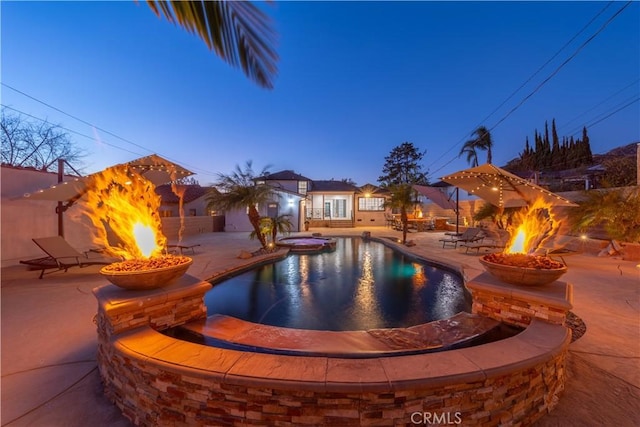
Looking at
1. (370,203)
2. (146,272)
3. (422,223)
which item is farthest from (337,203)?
(146,272)

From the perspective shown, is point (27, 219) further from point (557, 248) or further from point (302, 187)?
point (302, 187)

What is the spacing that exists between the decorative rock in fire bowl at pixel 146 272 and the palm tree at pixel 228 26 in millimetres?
3397

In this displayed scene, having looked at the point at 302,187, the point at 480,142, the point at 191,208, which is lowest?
the point at 191,208

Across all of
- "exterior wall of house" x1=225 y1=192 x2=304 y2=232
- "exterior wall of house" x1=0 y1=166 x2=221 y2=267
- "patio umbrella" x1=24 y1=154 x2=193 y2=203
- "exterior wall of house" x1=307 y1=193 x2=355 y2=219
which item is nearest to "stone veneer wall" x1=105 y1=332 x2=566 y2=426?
"patio umbrella" x1=24 y1=154 x2=193 y2=203

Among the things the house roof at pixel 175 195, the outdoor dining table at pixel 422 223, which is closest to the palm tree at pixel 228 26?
the outdoor dining table at pixel 422 223

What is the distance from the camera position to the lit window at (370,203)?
94.6 ft

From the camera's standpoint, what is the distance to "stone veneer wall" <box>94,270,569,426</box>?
2.26m

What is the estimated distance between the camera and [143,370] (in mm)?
2703

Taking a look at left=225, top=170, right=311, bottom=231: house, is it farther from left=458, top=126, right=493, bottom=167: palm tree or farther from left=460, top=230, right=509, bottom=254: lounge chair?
left=458, top=126, right=493, bottom=167: palm tree

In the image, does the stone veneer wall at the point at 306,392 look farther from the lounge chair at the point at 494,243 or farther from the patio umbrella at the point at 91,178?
the lounge chair at the point at 494,243

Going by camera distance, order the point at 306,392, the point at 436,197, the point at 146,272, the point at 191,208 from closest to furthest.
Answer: the point at 306,392, the point at 146,272, the point at 436,197, the point at 191,208

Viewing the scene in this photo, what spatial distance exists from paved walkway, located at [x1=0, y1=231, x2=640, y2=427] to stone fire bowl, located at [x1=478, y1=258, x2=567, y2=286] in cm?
108

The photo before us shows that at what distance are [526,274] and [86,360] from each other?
635 cm

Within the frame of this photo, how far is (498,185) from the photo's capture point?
10.0 metres
